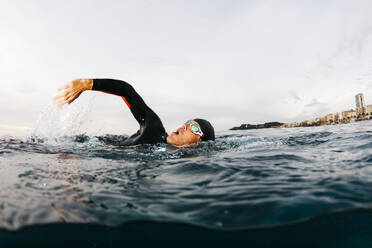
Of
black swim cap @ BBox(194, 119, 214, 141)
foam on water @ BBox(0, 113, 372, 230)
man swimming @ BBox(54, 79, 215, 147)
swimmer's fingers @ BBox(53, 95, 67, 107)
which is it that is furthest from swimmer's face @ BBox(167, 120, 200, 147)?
swimmer's fingers @ BBox(53, 95, 67, 107)

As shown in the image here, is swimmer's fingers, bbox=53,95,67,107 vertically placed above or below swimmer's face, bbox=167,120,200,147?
above

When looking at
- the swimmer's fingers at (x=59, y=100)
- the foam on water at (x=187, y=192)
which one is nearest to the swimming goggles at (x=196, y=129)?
the foam on water at (x=187, y=192)

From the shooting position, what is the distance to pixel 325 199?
1752 millimetres

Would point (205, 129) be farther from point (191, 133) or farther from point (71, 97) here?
point (71, 97)

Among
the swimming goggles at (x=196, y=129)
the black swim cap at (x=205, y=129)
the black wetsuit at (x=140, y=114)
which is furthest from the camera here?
the black swim cap at (x=205, y=129)

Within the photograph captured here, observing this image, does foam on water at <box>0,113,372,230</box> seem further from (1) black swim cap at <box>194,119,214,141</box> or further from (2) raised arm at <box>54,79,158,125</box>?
(1) black swim cap at <box>194,119,214,141</box>

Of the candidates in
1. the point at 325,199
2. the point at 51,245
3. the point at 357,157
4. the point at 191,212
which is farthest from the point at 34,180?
the point at 357,157

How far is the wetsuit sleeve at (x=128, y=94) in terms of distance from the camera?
4514 mm

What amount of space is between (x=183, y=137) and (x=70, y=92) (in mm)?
2682

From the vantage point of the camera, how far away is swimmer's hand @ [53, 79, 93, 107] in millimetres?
4090

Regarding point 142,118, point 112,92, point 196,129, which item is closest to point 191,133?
point 196,129

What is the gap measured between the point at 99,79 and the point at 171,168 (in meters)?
2.58

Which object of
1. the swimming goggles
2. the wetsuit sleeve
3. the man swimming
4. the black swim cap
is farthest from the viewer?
the black swim cap

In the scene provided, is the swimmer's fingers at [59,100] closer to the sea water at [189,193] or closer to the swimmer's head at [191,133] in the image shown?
the sea water at [189,193]
